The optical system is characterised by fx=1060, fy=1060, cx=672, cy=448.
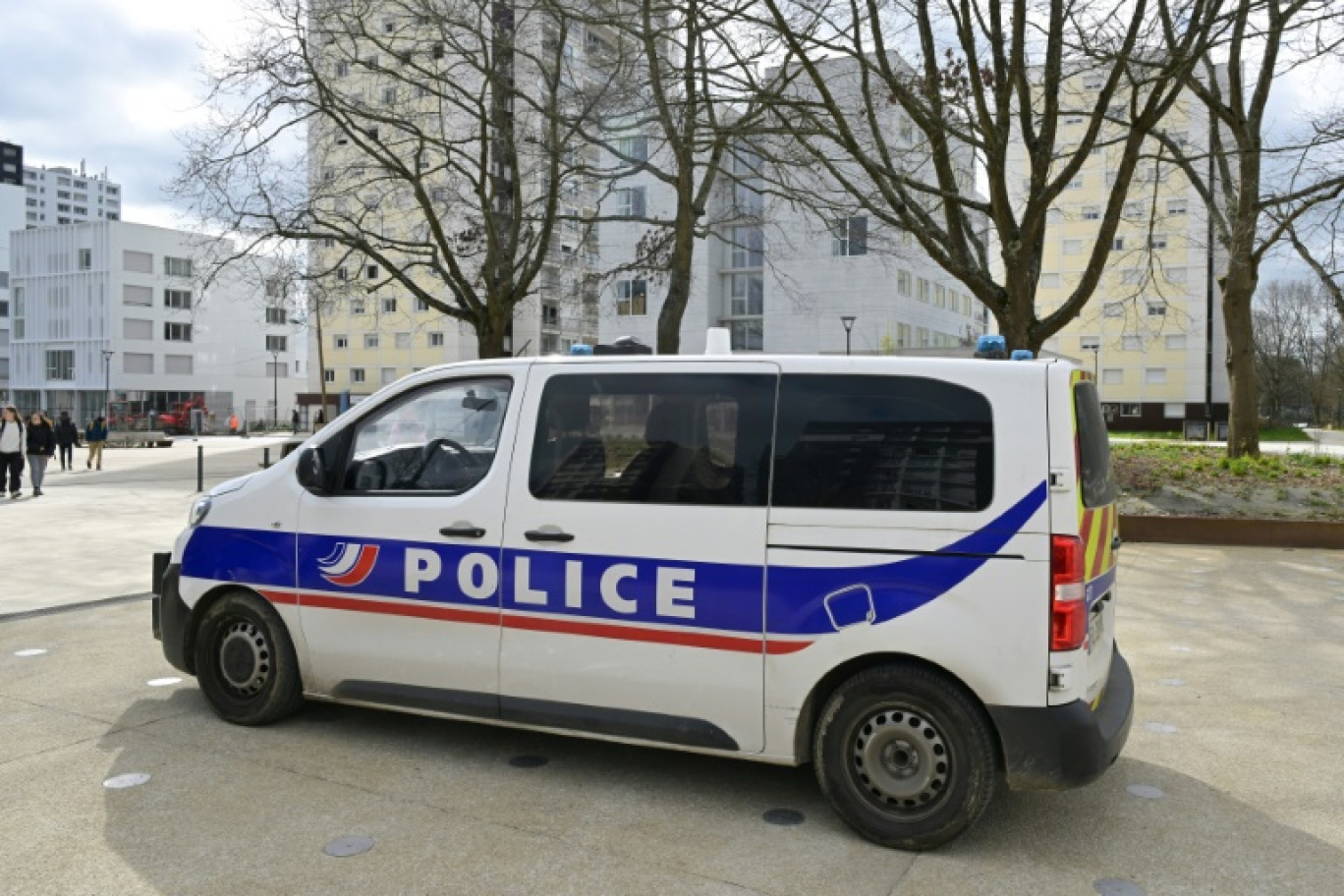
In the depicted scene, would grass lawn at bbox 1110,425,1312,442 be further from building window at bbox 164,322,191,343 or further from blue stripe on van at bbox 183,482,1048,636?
building window at bbox 164,322,191,343

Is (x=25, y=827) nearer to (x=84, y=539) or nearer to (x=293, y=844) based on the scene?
(x=293, y=844)

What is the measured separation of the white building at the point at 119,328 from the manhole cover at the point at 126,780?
7590cm

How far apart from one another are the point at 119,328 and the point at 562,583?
84660 millimetres

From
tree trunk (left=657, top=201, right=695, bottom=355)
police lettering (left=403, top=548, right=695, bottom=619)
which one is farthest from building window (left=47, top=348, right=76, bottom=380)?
police lettering (left=403, top=548, right=695, bottom=619)

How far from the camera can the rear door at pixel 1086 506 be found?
382 centimetres

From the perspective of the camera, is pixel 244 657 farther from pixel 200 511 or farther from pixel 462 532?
pixel 462 532

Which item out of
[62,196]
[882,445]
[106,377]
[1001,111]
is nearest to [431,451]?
[882,445]

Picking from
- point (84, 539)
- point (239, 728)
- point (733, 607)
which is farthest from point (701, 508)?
point (84, 539)

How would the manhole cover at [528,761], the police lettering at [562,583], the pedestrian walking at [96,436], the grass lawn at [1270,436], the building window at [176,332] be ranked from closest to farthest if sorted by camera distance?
the police lettering at [562,583], the manhole cover at [528,761], the pedestrian walking at [96,436], the grass lawn at [1270,436], the building window at [176,332]

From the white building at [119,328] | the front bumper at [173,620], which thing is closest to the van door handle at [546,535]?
the front bumper at [173,620]

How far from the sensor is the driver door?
4.70 m

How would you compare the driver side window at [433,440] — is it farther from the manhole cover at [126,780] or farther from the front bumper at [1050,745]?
the front bumper at [1050,745]

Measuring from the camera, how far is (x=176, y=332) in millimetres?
81375

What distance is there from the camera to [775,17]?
48.5 ft
